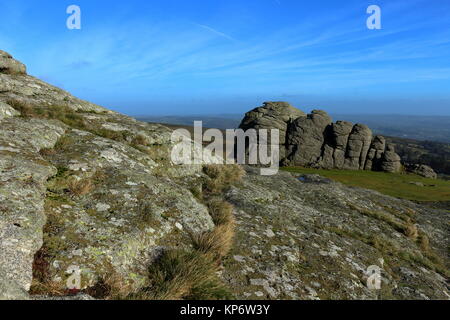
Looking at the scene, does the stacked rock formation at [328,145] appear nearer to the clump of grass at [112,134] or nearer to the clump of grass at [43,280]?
the clump of grass at [112,134]

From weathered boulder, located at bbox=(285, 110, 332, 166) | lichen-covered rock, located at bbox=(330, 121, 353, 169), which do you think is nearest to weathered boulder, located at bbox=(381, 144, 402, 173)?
lichen-covered rock, located at bbox=(330, 121, 353, 169)

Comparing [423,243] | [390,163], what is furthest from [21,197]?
[390,163]

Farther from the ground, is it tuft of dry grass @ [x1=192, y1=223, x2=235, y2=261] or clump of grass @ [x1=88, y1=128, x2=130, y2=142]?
clump of grass @ [x1=88, y1=128, x2=130, y2=142]

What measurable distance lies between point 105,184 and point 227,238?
352cm

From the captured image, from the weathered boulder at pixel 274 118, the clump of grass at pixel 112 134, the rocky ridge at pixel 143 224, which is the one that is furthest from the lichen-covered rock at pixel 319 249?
the weathered boulder at pixel 274 118

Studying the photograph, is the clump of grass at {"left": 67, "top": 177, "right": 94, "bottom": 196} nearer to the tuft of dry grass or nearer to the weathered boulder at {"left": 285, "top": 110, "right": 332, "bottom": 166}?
the tuft of dry grass

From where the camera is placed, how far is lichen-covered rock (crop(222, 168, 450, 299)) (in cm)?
594

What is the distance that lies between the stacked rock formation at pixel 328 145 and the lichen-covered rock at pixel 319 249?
57526 millimetres

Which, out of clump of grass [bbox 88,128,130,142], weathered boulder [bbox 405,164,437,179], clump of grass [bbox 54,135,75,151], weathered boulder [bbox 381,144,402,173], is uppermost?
clump of grass [bbox 88,128,130,142]

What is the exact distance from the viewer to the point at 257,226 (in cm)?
819

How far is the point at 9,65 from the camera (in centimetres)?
1443

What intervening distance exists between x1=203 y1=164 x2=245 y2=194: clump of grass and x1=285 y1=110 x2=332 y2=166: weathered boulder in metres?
59.6

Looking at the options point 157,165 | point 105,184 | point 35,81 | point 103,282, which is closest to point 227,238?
point 103,282

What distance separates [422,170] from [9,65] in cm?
8246
